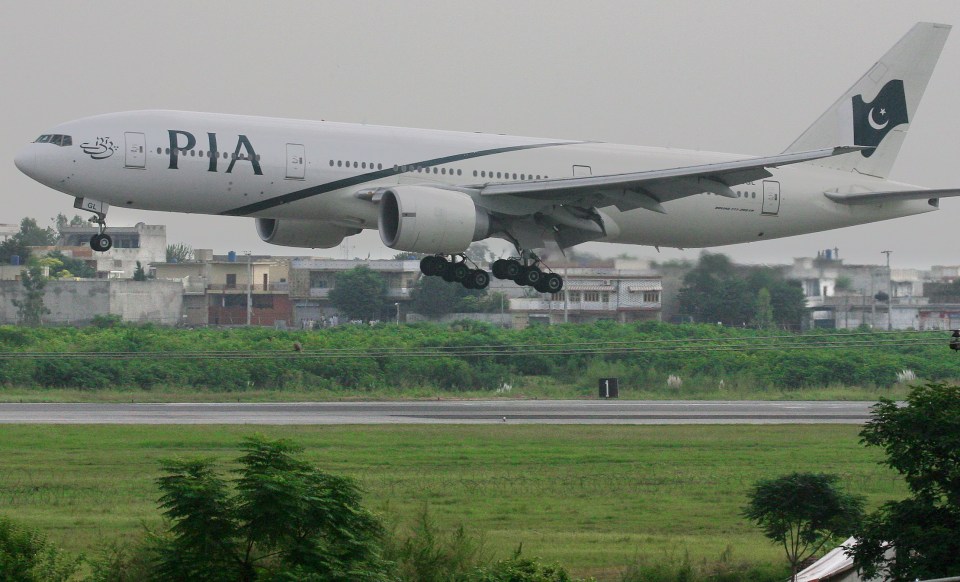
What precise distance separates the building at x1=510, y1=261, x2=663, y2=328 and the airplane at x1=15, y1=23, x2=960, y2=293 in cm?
882

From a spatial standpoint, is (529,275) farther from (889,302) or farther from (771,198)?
(889,302)

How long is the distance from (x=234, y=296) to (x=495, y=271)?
44156 millimetres

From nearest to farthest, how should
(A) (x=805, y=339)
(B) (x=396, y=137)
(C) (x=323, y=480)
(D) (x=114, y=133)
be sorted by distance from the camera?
(C) (x=323, y=480)
(D) (x=114, y=133)
(B) (x=396, y=137)
(A) (x=805, y=339)

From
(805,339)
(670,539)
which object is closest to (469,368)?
(805,339)

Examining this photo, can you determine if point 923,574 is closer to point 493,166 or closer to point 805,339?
point 493,166

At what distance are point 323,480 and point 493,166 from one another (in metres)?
20.0

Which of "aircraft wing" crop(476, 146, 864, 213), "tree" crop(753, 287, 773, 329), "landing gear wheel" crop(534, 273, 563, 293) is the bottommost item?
"tree" crop(753, 287, 773, 329)

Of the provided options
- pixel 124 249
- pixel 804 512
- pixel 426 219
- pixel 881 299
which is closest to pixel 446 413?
pixel 426 219

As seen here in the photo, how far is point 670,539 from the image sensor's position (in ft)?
104

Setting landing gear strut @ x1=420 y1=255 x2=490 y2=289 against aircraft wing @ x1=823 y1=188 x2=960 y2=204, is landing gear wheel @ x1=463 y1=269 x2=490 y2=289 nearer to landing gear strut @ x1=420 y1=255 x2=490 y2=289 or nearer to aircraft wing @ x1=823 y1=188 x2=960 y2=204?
landing gear strut @ x1=420 y1=255 x2=490 y2=289

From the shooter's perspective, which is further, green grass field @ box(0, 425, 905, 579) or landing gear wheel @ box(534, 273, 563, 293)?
landing gear wheel @ box(534, 273, 563, 293)

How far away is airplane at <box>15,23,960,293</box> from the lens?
128ft

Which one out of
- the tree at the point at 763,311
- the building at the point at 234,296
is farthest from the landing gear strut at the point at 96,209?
the building at the point at 234,296

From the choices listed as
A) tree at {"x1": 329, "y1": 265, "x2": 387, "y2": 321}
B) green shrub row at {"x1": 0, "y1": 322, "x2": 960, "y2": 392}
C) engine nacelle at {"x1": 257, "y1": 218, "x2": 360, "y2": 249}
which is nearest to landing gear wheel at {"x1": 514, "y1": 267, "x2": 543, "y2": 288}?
engine nacelle at {"x1": 257, "y1": 218, "x2": 360, "y2": 249}
